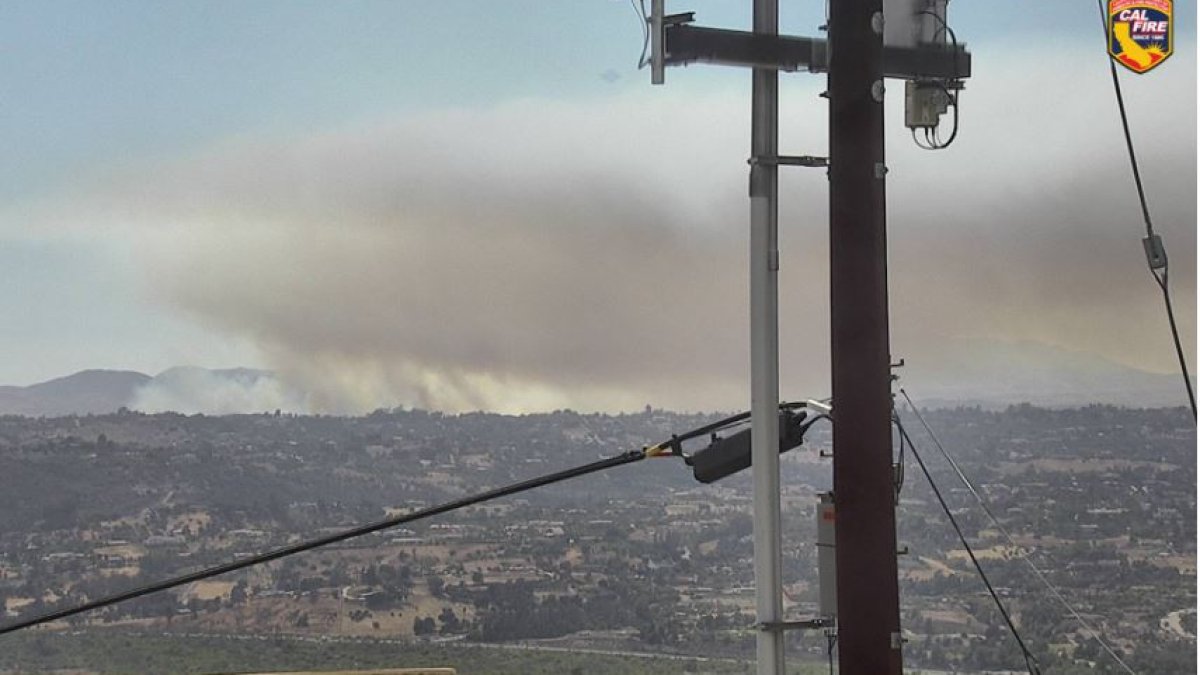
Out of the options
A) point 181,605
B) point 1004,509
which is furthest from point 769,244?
point 181,605

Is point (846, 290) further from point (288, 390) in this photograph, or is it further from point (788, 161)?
point (288, 390)

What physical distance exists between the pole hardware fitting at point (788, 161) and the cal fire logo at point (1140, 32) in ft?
10.9

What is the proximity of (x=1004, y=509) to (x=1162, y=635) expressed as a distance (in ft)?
4.39

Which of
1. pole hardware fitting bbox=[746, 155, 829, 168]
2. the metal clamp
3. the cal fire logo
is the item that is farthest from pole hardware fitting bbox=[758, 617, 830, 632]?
the cal fire logo

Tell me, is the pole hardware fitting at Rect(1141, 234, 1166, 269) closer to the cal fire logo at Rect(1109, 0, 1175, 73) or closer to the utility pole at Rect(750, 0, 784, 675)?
the utility pole at Rect(750, 0, 784, 675)

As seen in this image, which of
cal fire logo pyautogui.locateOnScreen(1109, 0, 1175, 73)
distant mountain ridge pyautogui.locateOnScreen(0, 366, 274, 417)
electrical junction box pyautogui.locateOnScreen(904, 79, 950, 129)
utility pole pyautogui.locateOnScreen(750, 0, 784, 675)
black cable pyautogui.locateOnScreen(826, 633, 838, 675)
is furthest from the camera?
distant mountain ridge pyautogui.locateOnScreen(0, 366, 274, 417)

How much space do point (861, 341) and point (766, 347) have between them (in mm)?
298

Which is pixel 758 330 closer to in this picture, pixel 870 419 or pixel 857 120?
pixel 870 419

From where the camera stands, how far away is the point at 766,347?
4.50 m

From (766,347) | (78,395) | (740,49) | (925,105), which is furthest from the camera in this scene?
(78,395)

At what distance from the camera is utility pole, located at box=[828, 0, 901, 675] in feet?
14.5

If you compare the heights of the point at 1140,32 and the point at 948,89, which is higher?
the point at 1140,32

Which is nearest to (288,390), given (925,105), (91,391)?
(91,391)

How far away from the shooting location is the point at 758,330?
450 cm
